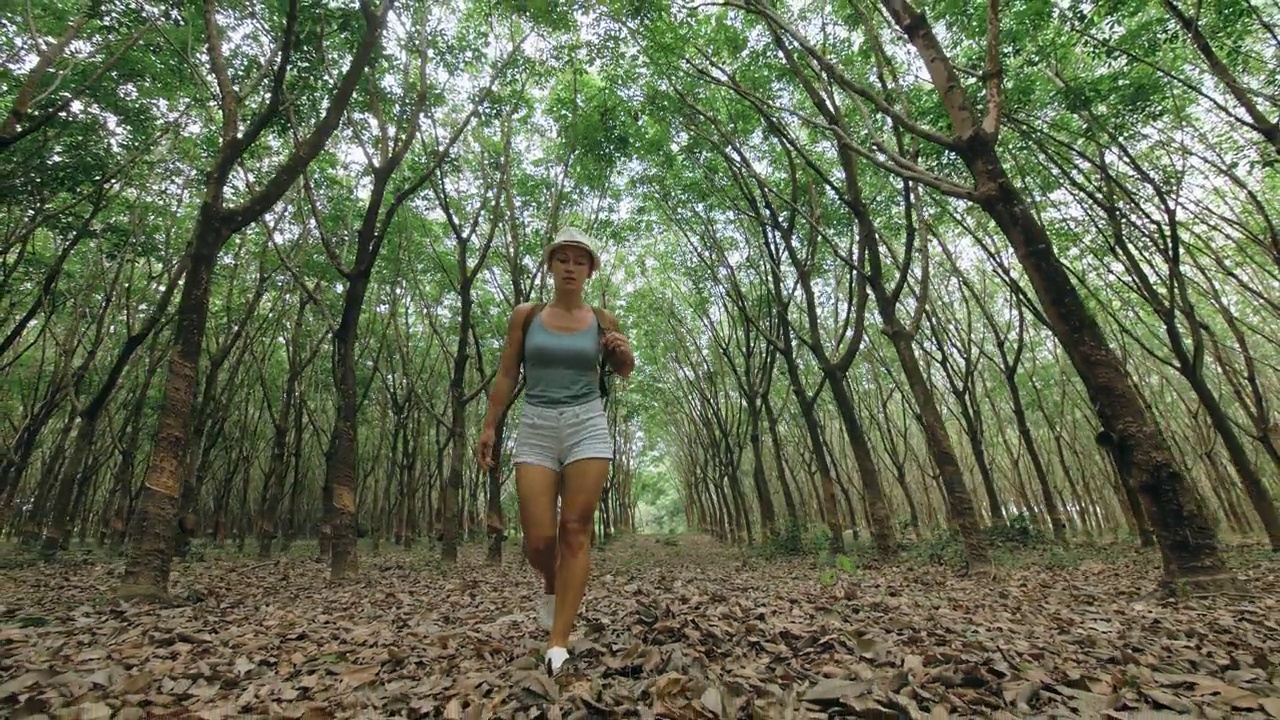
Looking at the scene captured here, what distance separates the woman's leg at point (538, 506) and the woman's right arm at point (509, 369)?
18.9 inches

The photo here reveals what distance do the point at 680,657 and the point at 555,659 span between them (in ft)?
2.14

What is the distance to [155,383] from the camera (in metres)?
20.1

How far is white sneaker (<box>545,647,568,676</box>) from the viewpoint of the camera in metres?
2.94

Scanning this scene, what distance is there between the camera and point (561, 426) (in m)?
3.35

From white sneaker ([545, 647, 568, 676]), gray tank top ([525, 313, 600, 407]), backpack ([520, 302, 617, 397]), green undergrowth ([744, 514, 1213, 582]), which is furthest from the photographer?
green undergrowth ([744, 514, 1213, 582])

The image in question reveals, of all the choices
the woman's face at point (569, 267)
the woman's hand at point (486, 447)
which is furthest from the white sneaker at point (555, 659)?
the woman's face at point (569, 267)

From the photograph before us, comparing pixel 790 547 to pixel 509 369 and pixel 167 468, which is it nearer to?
pixel 509 369

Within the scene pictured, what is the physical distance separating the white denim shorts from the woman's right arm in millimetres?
322

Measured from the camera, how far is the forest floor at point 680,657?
2.45m

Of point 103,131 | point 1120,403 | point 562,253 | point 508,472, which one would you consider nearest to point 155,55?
point 103,131

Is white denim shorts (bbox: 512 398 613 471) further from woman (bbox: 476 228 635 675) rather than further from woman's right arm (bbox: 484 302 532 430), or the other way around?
woman's right arm (bbox: 484 302 532 430)

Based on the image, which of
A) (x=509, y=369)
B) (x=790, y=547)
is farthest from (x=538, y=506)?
(x=790, y=547)

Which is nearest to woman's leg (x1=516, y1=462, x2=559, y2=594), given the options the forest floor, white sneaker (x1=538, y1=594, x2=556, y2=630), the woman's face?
white sneaker (x1=538, y1=594, x2=556, y2=630)

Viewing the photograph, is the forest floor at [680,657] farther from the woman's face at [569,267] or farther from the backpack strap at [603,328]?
the woman's face at [569,267]
